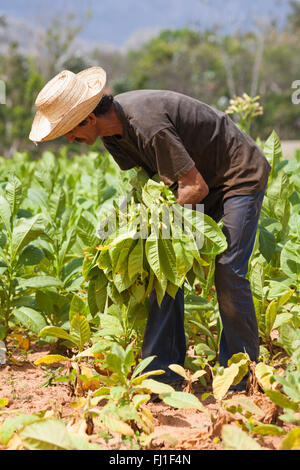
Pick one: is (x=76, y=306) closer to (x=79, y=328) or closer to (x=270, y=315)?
(x=79, y=328)

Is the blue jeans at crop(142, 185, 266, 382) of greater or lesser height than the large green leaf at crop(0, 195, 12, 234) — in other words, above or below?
below

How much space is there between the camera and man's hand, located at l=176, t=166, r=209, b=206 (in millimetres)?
2425

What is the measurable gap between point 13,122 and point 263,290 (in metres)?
23.7

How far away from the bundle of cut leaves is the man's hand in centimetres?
5

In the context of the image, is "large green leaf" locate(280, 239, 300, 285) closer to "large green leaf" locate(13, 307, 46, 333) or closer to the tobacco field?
the tobacco field

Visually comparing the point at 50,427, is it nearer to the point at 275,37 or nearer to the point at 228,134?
the point at 228,134

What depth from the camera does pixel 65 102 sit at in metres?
2.50

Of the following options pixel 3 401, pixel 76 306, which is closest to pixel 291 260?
pixel 76 306

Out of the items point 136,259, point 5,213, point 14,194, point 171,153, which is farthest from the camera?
point 14,194

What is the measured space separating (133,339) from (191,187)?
1.02m

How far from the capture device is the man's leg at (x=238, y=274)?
2557mm

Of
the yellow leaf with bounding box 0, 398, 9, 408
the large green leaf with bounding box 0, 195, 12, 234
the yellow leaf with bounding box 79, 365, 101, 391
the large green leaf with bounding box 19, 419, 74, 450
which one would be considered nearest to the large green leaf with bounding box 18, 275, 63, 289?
the large green leaf with bounding box 0, 195, 12, 234

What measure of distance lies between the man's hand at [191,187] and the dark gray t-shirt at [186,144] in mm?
34
